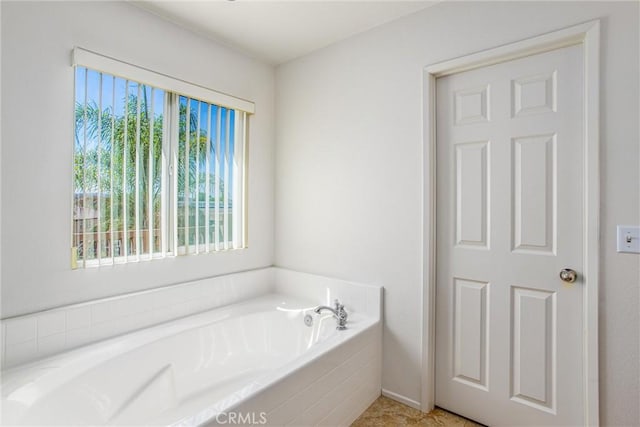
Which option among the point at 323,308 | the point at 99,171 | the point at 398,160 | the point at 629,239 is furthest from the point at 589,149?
the point at 99,171

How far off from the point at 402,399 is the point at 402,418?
164mm

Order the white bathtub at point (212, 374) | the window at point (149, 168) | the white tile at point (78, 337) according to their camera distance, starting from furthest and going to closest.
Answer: the window at point (149, 168) < the white tile at point (78, 337) < the white bathtub at point (212, 374)

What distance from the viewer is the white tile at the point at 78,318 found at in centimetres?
170

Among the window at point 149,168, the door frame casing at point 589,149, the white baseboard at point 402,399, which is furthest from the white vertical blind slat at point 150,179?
the door frame casing at point 589,149

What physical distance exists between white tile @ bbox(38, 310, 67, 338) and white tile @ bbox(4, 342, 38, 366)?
53mm

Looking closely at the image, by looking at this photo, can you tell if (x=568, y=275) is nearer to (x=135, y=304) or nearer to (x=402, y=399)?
(x=402, y=399)

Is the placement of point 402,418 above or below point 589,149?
below

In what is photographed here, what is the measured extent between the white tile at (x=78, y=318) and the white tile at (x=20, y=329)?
0.14 m

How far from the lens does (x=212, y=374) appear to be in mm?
2029

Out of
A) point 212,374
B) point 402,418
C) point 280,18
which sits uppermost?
point 280,18

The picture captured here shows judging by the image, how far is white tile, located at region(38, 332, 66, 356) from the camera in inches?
63.3

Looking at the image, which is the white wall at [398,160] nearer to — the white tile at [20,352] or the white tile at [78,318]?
the white tile at [78,318]

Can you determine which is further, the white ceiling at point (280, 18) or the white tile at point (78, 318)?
the white ceiling at point (280, 18)

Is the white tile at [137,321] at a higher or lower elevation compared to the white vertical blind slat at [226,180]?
lower
